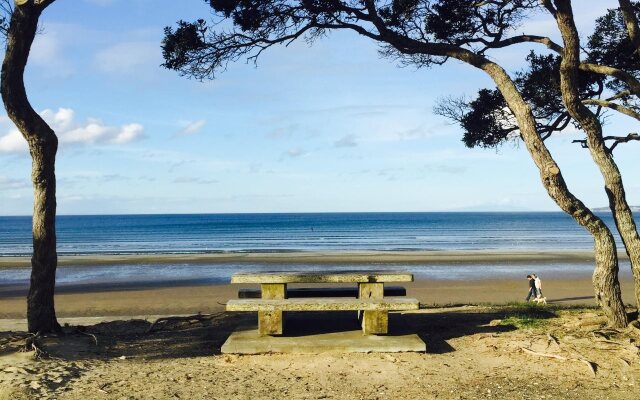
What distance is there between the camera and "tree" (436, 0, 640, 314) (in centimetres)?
729

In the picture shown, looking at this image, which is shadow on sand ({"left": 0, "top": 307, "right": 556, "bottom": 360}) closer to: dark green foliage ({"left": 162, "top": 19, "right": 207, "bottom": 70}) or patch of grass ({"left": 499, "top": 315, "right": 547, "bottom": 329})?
patch of grass ({"left": 499, "top": 315, "right": 547, "bottom": 329})

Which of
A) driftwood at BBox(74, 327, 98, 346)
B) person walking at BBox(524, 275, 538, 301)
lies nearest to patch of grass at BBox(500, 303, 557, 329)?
person walking at BBox(524, 275, 538, 301)

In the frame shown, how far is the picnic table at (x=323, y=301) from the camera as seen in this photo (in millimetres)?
6773

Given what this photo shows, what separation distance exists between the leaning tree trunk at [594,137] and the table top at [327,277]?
2.83m

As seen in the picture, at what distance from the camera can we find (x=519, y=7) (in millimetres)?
8766

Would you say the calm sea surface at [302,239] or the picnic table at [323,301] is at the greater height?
the picnic table at [323,301]

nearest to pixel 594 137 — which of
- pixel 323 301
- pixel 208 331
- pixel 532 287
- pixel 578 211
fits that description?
pixel 578 211

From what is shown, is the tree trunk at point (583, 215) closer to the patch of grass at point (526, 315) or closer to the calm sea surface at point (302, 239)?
the patch of grass at point (526, 315)

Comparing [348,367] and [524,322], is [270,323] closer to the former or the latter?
[348,367]

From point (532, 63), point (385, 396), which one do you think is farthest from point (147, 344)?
point (532, 63)

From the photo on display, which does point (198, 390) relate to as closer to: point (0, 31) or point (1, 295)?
point (0, 31)

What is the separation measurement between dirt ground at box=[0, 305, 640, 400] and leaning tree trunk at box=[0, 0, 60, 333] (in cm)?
42

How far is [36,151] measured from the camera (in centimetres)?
717

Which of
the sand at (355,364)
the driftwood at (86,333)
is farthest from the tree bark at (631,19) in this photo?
the driftwood at (86,333)
